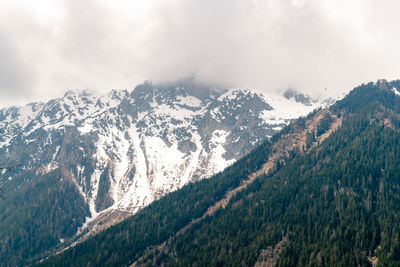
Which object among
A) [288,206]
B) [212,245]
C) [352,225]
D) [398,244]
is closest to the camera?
[398,244]

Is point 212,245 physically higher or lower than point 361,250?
higher

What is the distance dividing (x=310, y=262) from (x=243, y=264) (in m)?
33.0

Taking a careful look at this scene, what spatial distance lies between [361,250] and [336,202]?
48.4 metres

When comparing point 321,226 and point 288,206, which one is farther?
point 288,206

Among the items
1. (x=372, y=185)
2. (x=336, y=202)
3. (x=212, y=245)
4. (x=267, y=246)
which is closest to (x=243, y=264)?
(x=267, y=246)

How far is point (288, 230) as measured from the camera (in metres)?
174

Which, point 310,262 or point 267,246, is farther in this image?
point 267,246

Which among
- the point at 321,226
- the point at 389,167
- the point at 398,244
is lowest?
the point at 398,244

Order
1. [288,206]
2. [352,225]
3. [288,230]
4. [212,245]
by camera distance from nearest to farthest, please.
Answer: [352,225] → [288,230] → [212,245] → [288,206]

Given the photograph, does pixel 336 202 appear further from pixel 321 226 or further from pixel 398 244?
pixel 398 244

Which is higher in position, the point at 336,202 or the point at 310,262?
the point at 336,202

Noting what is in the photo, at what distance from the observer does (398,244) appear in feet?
431

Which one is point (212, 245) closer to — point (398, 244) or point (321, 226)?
point (321, 226)

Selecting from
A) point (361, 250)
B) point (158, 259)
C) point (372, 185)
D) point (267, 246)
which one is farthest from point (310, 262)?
point (158, 259)
